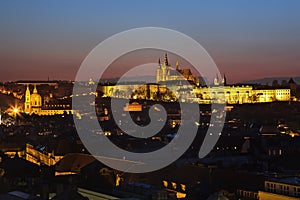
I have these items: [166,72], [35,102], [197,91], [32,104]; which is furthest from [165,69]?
[32,104]

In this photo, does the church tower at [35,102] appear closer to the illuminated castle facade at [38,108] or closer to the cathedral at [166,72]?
the illuminated castle facade at [38,108]

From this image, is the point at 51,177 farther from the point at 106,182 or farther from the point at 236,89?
the point at 236,89

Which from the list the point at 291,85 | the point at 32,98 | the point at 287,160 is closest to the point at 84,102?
the point at 32,98

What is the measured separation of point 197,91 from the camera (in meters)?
100

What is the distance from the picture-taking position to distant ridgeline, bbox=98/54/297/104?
96.9m

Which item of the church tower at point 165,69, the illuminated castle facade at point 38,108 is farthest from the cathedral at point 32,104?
the church tower at point 165,69

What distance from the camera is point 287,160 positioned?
71.1ft

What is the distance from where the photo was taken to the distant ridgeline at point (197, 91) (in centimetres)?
9694

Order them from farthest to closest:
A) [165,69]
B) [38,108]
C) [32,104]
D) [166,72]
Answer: [165,69], [166,72], [32,104], [38,108]

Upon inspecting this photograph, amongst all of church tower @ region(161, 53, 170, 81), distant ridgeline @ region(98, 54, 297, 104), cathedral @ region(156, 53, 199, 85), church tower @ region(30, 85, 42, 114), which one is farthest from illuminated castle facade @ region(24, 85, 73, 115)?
church tower @ region(161, 53, 170, 81)

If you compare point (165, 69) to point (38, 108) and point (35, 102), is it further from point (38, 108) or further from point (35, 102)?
point (38, 108)

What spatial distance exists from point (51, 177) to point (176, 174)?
→ 3.62 meters

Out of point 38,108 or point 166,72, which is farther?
point 166,72

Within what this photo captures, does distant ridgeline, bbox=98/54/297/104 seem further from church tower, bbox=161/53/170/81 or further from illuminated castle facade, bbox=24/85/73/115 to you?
illuminated castle facade, bbox=24/85/73/115
